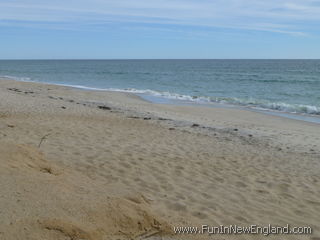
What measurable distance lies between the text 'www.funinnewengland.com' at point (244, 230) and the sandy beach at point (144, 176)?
76mm

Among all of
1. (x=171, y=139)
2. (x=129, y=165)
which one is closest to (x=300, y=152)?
(x=171, y=139)

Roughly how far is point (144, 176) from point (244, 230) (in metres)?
2.12

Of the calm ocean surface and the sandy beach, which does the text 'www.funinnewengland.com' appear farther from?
the calm ocean surface

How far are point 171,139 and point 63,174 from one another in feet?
15.9

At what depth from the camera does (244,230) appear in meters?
4.08

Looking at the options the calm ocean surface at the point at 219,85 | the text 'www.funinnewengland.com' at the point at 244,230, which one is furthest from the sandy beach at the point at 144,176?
the calm ocean surface at the point at 219,85

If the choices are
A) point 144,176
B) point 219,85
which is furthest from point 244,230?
point 219,85

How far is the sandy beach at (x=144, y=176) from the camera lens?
328cm

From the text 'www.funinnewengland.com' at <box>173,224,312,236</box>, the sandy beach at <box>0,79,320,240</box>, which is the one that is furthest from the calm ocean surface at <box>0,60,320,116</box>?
the text 'www.funinnewengland.com' at <box>173,224,312,236</box>

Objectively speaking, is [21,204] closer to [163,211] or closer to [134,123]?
[163,211]

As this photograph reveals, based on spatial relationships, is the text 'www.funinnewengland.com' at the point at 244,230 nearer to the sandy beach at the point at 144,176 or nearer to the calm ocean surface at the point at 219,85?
the sandy beach at the point at 144,176

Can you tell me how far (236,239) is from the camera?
3846 mm

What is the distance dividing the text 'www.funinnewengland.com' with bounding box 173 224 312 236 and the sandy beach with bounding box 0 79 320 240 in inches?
3.0

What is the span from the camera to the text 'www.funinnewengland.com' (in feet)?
12.4
